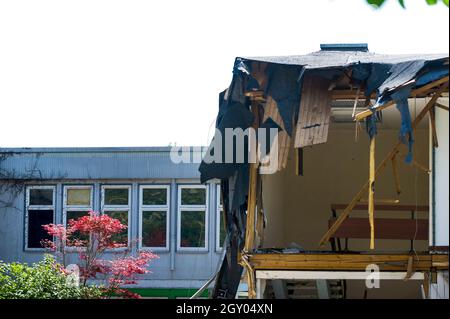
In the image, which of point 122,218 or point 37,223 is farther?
point 37,223

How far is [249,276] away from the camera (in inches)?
430

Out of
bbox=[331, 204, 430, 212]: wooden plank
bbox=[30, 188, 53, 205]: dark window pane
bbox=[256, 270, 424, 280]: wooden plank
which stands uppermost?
bbox=[30, 188, 53, 205]: dark window pane

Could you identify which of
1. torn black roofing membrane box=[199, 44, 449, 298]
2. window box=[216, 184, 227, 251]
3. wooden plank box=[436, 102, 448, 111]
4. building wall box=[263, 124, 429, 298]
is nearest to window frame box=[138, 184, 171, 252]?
window box=[216, 184, 227, 251]

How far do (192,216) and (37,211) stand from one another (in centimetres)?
375

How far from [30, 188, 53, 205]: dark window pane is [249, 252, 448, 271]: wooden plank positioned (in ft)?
39.9

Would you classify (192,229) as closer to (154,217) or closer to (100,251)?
(154,217)

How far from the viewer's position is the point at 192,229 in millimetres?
21766

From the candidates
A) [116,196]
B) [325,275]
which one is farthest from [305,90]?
[116,196]

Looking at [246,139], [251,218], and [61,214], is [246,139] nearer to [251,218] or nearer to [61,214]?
[251,218]

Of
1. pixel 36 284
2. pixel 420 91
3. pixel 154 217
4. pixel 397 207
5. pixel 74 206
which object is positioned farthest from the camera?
pixel 74 206

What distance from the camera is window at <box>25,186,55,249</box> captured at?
72.4 feet

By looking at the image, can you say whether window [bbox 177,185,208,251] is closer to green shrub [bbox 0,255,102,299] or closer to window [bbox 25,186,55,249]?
window [bbox 25,186,55,249]
